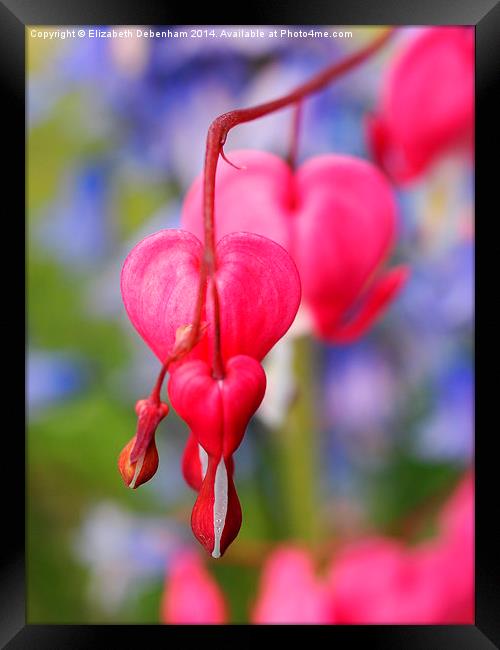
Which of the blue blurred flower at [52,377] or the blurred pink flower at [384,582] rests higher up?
the blue blurred flower at [52,377]

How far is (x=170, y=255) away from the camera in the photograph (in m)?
0.83

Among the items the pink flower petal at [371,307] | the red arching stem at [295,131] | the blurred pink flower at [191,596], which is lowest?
the blurred pink flower at [191,596]

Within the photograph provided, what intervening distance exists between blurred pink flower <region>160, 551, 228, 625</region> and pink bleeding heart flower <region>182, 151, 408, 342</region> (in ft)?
1.32

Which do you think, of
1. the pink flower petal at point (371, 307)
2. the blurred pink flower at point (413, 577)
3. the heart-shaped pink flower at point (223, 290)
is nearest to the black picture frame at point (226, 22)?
the blurred pink flower at point (413, 577)

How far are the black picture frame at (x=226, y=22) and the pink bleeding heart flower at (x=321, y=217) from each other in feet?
0.51

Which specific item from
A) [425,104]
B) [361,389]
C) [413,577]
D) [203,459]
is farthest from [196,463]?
[425,104]

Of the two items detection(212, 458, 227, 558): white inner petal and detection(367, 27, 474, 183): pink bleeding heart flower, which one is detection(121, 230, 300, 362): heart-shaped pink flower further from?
detection(367, 27, 474, 183): pink bleeding heart flower

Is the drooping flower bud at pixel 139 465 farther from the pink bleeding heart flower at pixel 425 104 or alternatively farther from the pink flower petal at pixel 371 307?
the pink bleeding heart flower at pixel 425 104

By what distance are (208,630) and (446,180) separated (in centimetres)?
73

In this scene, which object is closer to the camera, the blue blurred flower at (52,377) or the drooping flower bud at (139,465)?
the drooping flower bud at (139,465)

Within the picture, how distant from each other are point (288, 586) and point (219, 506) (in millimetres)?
374

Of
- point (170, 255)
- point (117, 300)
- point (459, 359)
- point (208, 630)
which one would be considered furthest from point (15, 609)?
point (459, 359)

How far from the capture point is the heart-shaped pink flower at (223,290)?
0.81 metres

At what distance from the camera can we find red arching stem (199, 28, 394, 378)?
79 cm
